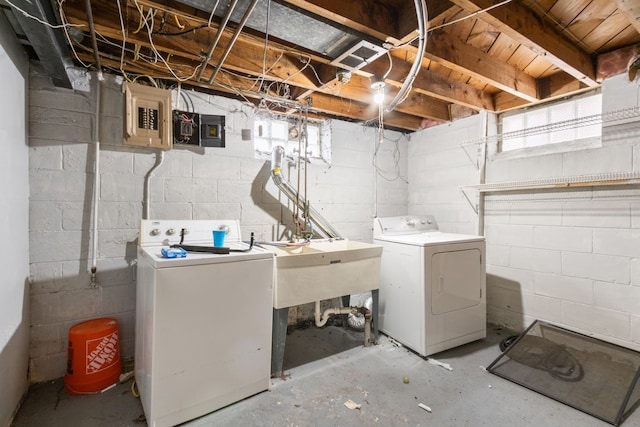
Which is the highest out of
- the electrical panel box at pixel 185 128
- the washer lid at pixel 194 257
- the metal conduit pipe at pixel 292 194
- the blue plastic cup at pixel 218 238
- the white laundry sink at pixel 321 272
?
the electrical panel box at pixel 185 128

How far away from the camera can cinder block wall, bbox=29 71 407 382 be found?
6.09 feet

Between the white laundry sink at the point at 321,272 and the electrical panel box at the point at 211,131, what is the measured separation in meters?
0.97

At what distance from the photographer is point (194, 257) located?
5.13 feet

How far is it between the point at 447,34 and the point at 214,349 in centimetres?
232

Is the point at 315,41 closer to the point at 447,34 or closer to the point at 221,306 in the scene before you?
the point at 447,34

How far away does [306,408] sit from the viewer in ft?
5.58

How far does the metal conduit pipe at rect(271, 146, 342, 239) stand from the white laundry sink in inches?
15.8

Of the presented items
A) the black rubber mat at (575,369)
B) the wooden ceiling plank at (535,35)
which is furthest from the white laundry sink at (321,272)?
the wooden ceiling plank at (535,35)

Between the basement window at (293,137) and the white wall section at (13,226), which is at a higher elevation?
the basement window at (293,137)

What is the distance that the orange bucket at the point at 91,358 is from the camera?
1778mm

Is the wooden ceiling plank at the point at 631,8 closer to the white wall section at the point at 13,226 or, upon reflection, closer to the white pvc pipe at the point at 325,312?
the white pvc pipe at the point at 325,312

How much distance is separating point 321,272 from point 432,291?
34.7 inches

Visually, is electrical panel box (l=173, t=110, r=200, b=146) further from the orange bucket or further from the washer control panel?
the orange bucket

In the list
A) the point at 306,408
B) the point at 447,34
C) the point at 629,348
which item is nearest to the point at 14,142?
the point at 306,408
